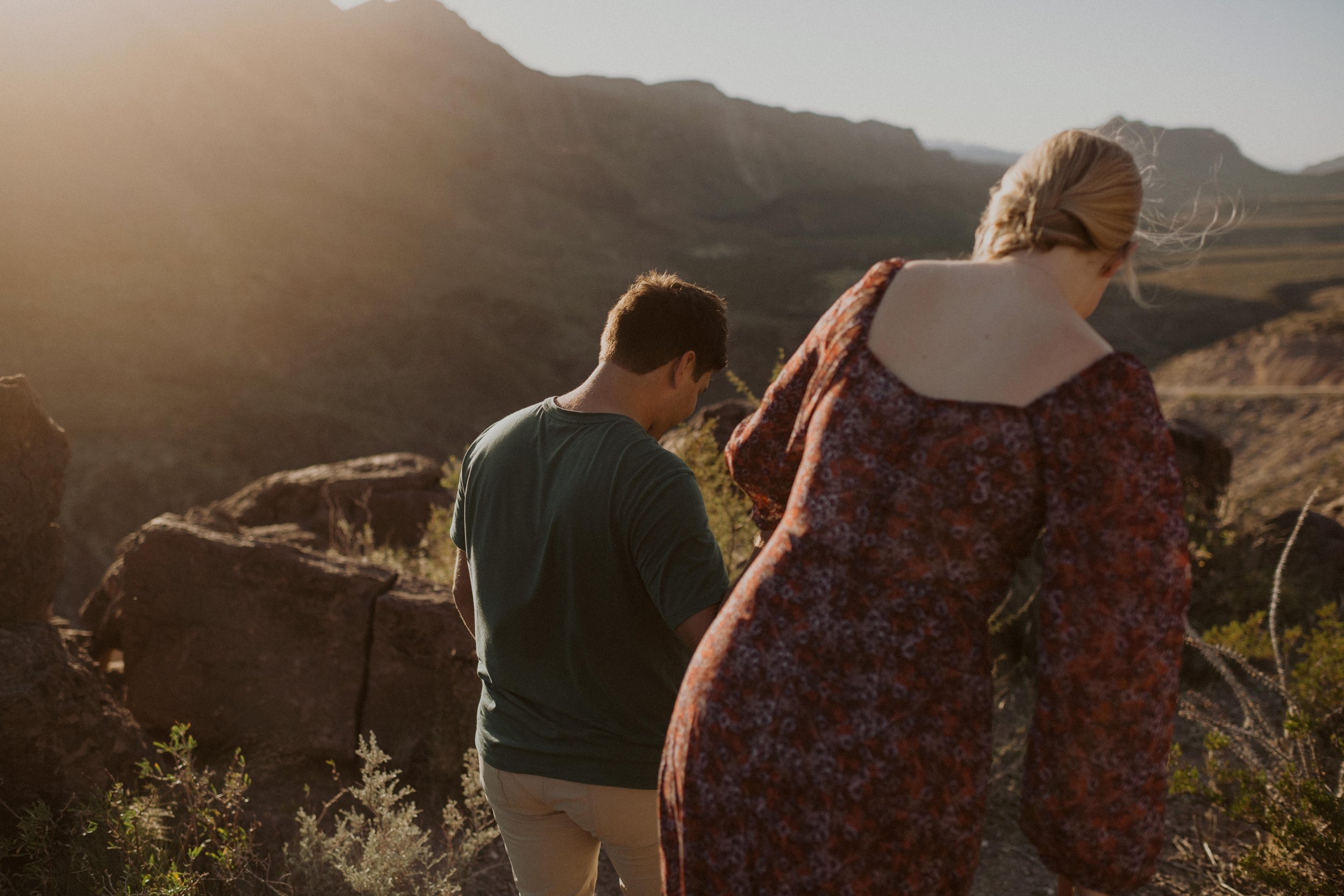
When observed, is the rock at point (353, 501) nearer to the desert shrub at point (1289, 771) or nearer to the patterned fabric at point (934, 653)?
the desert shrub at point (1289, 771)

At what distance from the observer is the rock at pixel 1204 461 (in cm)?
550

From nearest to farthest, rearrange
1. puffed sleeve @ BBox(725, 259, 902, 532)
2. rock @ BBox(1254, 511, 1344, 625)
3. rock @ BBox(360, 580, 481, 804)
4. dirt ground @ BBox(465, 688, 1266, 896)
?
puffed sleeve @ BBox(725, 259, 902, 532) → dirt ground @ BBox(465, 688, 1266, 896) → rock @ BBox(360, 580, 481, 804) → rock @ BBox(1254, 511, 1344, 625)

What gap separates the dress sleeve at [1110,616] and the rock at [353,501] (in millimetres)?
4850

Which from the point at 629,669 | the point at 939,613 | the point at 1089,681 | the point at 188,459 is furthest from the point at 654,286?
the point at 188,459

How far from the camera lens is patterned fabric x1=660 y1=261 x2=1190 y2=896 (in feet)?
3.79

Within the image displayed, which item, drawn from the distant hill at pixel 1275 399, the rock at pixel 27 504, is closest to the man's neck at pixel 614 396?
the rock at pixel 27 504

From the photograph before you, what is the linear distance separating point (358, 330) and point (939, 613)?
2313 centimetres

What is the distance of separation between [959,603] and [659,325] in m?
0.74

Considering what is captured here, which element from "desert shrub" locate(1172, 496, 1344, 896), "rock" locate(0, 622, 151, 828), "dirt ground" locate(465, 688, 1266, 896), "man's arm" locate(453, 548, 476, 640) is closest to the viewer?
"man's arm" locate(453, 548, 476, 640)

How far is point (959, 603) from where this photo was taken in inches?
48.3

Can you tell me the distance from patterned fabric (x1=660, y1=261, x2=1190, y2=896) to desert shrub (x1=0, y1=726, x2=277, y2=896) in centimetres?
182

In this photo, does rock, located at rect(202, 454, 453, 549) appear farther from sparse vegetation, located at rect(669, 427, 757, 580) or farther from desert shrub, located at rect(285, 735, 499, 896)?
desert shrub, located at rect(285, 735, 499, 896)

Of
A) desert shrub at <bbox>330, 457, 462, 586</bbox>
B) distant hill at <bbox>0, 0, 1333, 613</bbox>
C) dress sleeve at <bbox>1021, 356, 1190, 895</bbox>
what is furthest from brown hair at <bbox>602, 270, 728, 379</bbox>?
desert shrub at <bbox>330, 457, 462, 586</bbox>

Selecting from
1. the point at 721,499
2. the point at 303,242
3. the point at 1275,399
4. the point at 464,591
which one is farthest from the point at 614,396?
the point at 303,242
